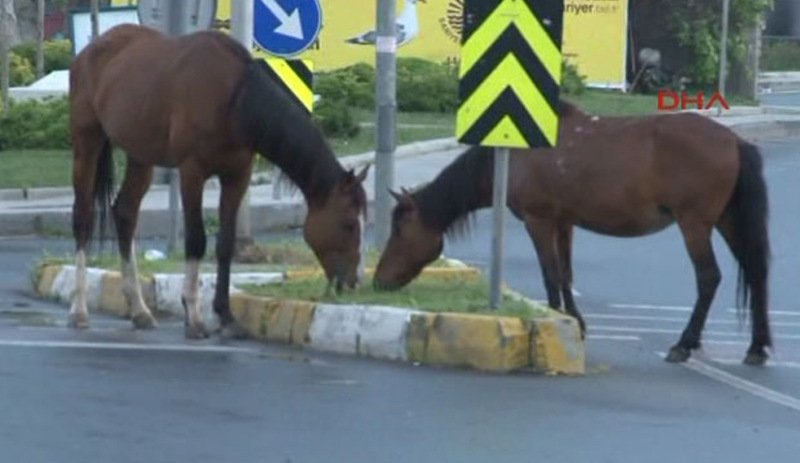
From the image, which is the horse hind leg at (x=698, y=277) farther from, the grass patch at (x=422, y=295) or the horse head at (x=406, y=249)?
the horse head at (x=406, y=249)

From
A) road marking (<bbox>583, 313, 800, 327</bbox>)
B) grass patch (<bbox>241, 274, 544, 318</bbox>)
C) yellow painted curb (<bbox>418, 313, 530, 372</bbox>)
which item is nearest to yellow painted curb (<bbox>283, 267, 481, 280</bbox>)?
grass patch (<bbox>241, 274, 544, 318</bbox>)

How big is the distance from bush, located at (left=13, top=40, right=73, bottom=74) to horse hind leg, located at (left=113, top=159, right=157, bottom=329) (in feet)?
91.6

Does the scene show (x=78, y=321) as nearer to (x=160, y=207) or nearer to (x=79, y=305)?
(x=79, y=305)

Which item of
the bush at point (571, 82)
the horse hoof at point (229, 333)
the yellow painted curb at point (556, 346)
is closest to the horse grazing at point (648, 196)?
the yellow painted curb at point (556, 346)

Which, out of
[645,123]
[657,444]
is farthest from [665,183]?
[657,444]

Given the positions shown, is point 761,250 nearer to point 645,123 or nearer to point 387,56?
point 645,123

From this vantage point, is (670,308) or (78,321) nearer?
(78,321)

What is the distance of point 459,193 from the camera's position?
44.5 ft

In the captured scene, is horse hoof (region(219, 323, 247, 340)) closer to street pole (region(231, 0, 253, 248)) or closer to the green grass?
the green grass

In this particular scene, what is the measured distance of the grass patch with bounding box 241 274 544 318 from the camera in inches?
483

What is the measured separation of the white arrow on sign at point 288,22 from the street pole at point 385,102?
4.84 ft

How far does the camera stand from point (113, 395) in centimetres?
1044

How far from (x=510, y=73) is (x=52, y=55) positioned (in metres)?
32.0

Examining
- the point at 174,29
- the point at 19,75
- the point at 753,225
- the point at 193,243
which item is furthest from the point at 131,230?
the point at 19,75
